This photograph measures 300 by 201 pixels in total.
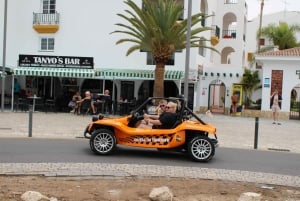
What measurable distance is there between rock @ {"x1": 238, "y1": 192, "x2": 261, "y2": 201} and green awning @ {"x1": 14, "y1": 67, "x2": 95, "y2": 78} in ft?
74.3

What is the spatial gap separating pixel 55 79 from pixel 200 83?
1002 centimetres

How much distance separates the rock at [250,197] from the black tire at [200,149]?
11.7ft

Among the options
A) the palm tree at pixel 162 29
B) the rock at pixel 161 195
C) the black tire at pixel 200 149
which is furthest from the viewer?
the palm tree at pixel 162 29

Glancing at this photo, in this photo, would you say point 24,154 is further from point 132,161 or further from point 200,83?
point 200,83

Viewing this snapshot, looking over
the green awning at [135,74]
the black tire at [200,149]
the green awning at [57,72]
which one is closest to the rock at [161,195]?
the black tire at [200,149]

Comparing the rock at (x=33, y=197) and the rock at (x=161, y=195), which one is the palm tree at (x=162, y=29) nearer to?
the rock at (x=161, y=195)

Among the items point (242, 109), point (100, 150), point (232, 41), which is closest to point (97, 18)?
point (242, 109)

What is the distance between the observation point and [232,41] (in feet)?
143

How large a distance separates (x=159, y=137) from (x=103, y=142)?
1357mm

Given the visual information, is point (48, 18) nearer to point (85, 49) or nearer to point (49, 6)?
point (49, 6)

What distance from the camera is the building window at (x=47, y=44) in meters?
34.9

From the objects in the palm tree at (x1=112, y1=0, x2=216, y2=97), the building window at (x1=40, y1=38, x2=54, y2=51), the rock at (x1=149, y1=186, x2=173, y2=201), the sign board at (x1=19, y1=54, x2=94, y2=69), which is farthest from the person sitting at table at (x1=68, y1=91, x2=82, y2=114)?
the rock at (x1=149, y1=186, x2=173, y2=201)

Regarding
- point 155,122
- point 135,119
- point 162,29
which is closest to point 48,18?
point 162,29

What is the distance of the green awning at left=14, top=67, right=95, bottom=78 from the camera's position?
1176 inches
